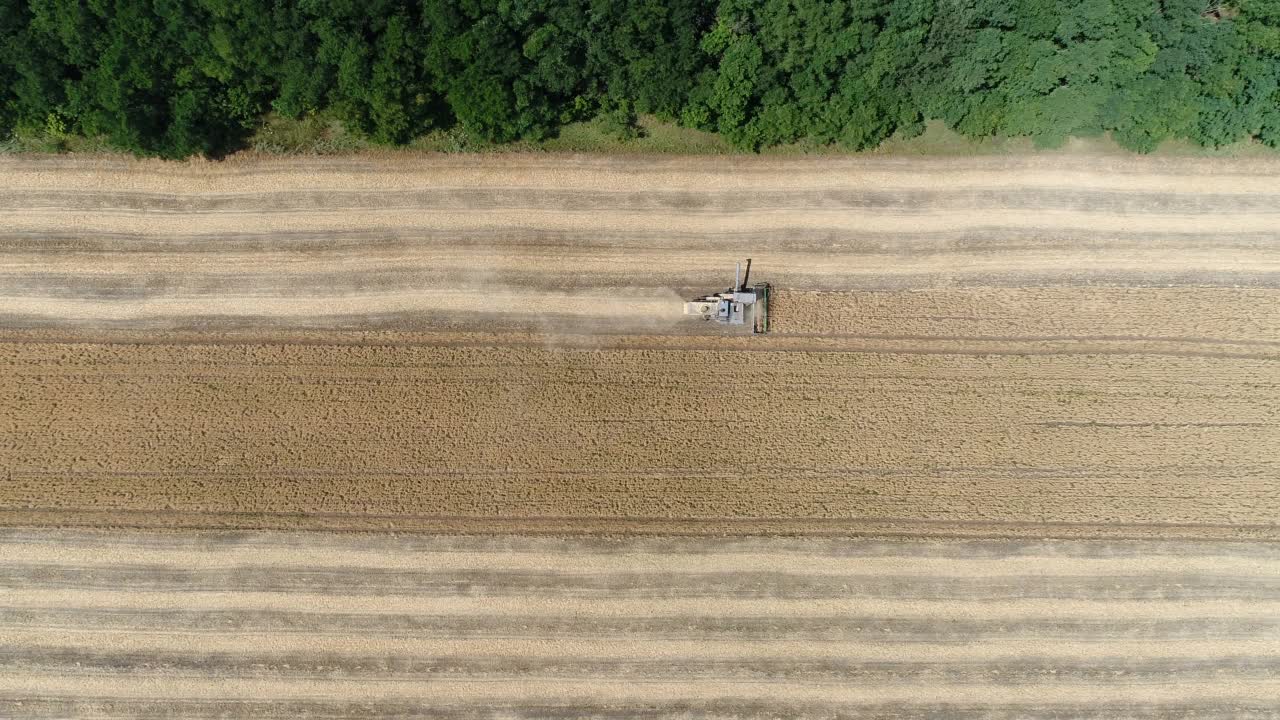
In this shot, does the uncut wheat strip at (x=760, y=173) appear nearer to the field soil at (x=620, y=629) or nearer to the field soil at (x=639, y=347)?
the field soil at (x=639, y=347)

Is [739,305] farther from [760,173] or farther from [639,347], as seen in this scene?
[760,173]

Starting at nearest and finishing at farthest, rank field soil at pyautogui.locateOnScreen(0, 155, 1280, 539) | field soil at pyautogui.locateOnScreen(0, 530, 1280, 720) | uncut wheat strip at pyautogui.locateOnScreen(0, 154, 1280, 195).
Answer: field soil at pyautogui.locateOnScreen(0, 530, 1280, 720), field soil at pyautogui.locateOnScreen(0, 155, 1280, 539), uncut wheat strip at pyautogui.locateOnScreen(0, 154, 1280, 195)

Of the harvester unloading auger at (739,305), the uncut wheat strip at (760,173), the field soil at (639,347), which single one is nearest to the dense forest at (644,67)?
the uncut wheat strip at (760,173)

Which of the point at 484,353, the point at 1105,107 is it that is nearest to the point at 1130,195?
the point at 1105,107

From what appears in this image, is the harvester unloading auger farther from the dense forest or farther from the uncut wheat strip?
the dense forest

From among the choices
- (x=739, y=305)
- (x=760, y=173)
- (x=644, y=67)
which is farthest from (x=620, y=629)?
(x=644, y=67)

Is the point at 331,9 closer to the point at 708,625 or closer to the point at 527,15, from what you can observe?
the point at 527,15

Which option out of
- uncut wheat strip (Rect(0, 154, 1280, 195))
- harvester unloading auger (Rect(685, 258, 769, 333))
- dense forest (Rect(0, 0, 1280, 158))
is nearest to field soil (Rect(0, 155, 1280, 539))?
uncut wheat strip (Rect(0, 154, 1280, 195))
